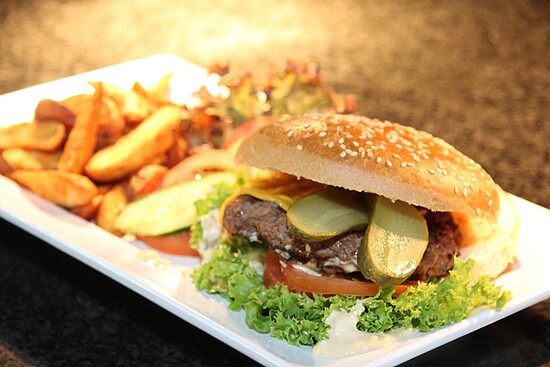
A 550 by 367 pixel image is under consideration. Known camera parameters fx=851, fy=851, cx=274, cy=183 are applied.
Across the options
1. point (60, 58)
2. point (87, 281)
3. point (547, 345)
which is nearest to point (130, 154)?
point (87, 281)

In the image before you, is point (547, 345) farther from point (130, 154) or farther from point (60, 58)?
point (60, 58)

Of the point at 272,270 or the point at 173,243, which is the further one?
the point at 173,243

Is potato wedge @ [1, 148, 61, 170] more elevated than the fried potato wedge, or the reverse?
the fried potato wedge

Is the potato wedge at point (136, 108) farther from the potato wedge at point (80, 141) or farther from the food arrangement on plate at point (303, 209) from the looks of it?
the potato wedge at point (80, 141)

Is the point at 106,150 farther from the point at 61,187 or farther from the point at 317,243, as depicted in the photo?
the point at 317,243

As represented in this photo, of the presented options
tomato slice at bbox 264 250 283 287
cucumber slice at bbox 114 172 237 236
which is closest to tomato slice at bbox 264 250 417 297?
tomato slice at bbox 264 250 283 287

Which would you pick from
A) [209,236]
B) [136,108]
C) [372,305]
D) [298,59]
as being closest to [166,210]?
[209,236]

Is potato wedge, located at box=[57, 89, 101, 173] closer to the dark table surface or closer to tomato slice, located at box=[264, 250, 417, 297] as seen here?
the dark table surface
